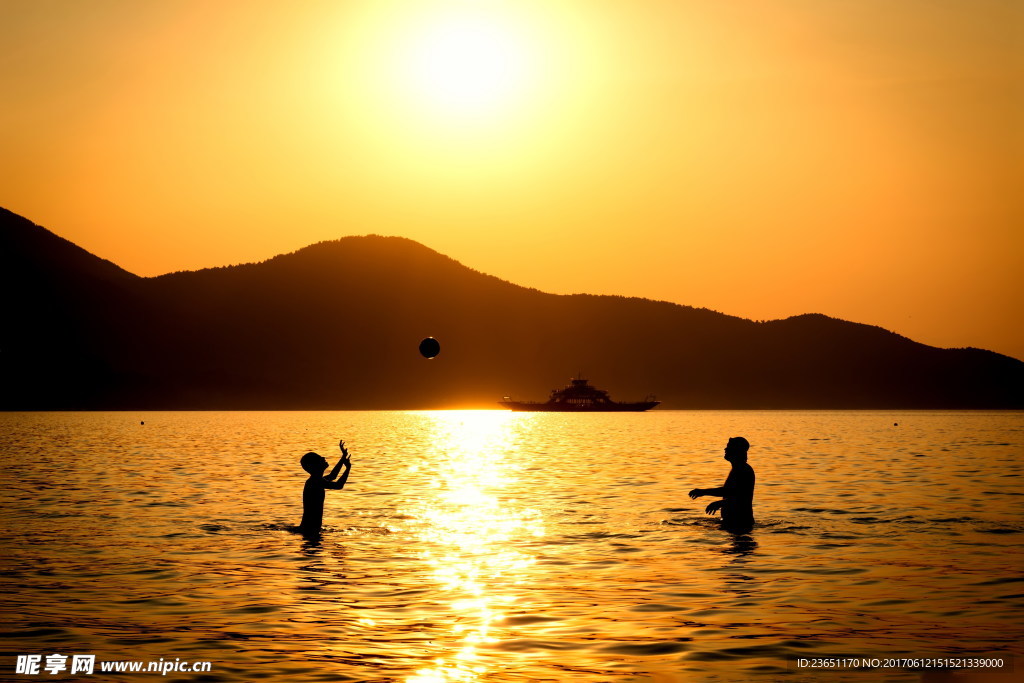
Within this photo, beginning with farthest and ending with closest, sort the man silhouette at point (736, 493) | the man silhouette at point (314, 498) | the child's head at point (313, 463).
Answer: the man silhouette at point (314, 498) → the child's head at point (313, 463) → the man silhouette at point (736, 493)

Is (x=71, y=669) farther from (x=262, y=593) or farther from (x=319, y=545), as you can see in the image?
(x=319, y=545)

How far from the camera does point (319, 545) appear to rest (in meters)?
26.8

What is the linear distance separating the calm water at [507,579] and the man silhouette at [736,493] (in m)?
0.69

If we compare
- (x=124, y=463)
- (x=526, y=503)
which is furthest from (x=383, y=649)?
(x=124, y=463)

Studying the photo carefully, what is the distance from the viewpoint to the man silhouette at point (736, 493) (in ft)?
86.3

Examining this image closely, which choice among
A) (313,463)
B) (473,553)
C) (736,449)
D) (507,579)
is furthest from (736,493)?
(313,463)

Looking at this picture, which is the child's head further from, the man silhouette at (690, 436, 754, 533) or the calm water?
the man silhouette at (690, 436, 754, 533)

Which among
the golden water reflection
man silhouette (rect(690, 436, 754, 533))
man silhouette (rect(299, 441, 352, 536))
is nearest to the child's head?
man silhouette (rect(299, 441, 352, 536))

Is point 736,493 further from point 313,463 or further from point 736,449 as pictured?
point 313,463

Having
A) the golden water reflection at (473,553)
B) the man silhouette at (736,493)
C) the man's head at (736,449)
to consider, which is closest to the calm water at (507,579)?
the golden water reflection at (473,553)

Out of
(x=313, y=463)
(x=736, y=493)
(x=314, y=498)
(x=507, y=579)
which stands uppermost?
(x=313, y=463)

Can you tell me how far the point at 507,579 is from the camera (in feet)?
71.2

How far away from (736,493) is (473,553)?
6851 millimetres

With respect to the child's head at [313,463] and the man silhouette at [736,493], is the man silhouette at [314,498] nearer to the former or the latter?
the child's head at [313,463]
